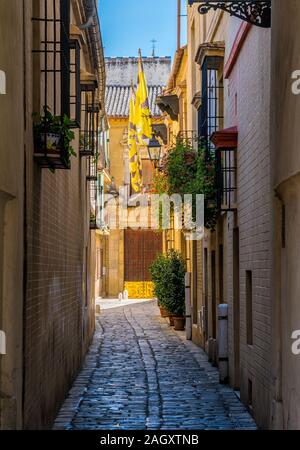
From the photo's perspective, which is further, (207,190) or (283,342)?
(207,190)

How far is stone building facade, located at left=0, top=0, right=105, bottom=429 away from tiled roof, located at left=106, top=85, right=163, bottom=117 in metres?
38.2

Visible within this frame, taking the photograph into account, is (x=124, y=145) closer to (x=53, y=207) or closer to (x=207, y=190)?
(x=207, y=190)

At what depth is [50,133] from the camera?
909 cm

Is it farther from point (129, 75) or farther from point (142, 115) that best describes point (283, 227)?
point (129, 75)

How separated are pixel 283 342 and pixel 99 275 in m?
34.5

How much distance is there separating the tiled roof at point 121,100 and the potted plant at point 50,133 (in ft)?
139

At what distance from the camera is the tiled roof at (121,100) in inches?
2057

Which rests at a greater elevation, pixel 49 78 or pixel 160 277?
pixel 49 78

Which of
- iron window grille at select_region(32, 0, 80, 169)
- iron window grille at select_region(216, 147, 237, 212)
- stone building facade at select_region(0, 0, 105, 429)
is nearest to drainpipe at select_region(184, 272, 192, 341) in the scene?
stone building facade at select_region(0, 0, 105, 429)

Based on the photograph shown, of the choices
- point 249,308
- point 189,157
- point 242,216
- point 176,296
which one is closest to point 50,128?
point 242,216

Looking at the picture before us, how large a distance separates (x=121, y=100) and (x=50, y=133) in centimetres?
4652

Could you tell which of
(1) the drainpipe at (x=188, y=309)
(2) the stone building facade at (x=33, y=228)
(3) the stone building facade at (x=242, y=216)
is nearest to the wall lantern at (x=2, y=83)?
(2) the stone building facade at (x=33, y=228)

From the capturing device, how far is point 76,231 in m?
15.7

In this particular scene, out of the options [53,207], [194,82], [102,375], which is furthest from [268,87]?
[194,82]
